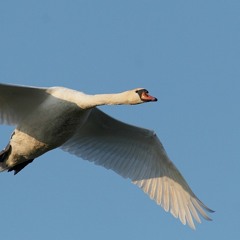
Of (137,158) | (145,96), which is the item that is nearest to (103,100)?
(145,96)

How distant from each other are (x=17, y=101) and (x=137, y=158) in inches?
124

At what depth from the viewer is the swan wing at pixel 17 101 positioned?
13.1 m

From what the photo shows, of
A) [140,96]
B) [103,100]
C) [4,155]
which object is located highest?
[140,96]

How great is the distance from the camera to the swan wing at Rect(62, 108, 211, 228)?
14898 millimetres

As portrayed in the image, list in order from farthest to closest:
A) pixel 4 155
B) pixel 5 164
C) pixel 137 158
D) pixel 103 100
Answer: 1. pixel 137 158
2. pixel 5 164
3. pixel 4 155
4. pixel 103 100

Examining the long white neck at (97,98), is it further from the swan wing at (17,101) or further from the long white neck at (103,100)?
the swan wing at (17,101)

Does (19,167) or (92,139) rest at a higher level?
(92,139)

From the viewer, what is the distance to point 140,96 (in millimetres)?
12336

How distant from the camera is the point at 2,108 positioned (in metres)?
13.7

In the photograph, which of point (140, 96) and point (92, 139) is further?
point (92, 139)

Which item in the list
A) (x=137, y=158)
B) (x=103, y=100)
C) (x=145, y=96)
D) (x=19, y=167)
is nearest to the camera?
(x=145, y=96)

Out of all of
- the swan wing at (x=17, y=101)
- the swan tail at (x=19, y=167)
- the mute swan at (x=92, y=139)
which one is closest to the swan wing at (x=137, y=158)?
the mute swan at (x=92, y=139)

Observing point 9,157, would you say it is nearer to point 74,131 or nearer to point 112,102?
point 74,131

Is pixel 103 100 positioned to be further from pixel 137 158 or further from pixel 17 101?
pixel 137 158
